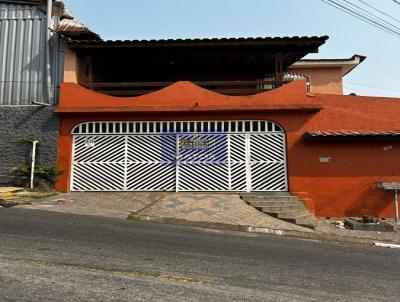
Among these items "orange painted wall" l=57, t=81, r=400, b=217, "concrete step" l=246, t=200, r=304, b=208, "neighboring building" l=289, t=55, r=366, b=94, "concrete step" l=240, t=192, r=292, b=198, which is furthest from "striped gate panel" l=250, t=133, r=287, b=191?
"neighboring building" l=289, t=55, r=366, b=94

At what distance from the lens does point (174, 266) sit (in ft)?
17.4

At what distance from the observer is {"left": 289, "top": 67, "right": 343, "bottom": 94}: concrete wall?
17.9 meters

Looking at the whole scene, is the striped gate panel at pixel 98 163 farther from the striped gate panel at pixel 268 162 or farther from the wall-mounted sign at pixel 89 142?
the striped gate panel at pixel 268 162

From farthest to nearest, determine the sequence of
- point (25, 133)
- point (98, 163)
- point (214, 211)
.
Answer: point (25, 133) < point (98, 163) < point (214, 211)

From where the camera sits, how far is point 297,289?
15.0ft

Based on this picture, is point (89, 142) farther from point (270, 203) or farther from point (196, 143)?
point (270, 203)

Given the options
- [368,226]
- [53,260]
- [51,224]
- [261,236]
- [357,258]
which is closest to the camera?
[53,260]

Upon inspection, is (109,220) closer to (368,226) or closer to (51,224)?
(51,224)

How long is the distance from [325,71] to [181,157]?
9.32 m

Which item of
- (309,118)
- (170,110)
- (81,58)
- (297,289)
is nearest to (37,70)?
(81,58)

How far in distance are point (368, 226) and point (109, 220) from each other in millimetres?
6747

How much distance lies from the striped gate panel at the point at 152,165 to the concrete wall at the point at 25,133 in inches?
107

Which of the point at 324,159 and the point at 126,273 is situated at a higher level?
the point at 324,159

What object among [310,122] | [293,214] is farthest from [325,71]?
[293,214]
